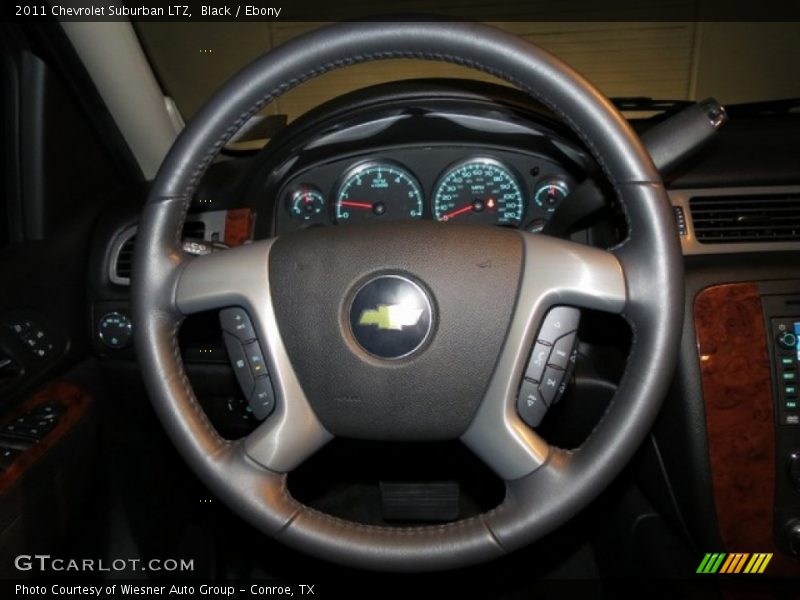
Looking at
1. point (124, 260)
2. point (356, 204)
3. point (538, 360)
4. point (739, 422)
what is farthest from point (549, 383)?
point (124, 260)

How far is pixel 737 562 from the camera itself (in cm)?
138

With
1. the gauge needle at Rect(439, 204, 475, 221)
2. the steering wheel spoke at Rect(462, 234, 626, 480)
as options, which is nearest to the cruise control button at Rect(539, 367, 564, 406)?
the steering wheel spoke at Rect(462, 234, 626, 480)

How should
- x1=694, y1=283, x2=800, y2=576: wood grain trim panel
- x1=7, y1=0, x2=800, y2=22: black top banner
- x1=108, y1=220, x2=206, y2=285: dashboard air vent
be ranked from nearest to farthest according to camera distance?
x1=694, y1=283, x2=800, y2=576: wood grain trim panel
x1=108, y1=220, x2=206, y2=285: dashboard air vent
x1=7, y1=0, x2=800, y2=22: black top banner

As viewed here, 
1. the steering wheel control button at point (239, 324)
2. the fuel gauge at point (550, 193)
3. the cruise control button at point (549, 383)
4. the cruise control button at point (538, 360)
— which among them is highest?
the fuel gauge at point (550, 193)

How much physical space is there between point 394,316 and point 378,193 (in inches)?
26.0

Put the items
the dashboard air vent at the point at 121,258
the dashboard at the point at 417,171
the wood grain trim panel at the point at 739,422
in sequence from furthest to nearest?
the dashboard air vent at the point at 121,258 → the dashboard at the point at 417,171 → the wood grain trim panel at the point at 739,422

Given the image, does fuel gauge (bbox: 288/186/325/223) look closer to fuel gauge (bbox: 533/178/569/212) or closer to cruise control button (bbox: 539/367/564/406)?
fuel gauge (bbox: 533/178/569/212)

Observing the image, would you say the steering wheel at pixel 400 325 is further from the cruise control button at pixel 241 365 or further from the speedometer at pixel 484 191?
the speedometer at pixel 484 191

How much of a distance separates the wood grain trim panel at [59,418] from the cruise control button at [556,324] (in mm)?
987

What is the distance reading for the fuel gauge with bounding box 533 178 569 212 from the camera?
1599 millimetres

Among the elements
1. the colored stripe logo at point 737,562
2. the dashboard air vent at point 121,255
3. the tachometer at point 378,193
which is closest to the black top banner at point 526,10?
the dashboard air vent at point 121,255

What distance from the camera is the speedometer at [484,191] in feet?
5.32

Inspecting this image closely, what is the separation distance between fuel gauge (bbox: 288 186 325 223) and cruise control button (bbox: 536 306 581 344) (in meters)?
0.76

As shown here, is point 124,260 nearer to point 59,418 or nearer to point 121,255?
point 121,255
